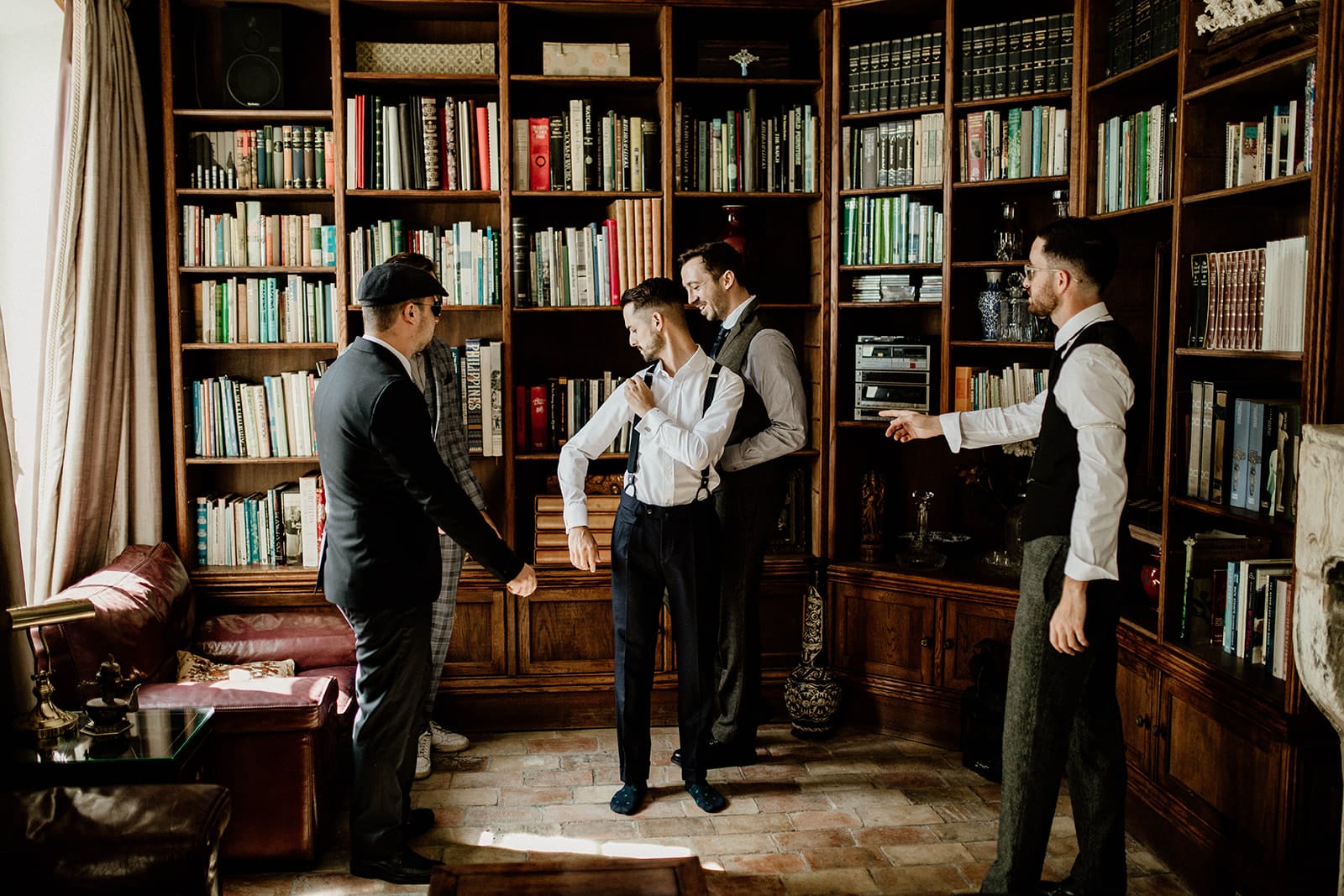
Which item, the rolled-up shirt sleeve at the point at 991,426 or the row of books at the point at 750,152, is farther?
the row of books at the point at 750,152

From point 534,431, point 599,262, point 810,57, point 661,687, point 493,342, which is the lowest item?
point 661,687

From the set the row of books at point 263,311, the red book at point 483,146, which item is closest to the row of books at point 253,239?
the row of books at point 263,311

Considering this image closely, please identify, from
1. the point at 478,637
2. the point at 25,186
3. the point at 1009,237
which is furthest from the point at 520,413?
the point at 1009,237

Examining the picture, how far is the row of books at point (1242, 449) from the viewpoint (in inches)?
110

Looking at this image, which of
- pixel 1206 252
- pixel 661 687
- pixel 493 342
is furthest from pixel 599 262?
pixel 1206 252

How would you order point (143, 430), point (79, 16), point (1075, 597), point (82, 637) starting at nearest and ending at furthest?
point (1075, 597) < point (82, 637) < point (79, 16) < point (143, 430)

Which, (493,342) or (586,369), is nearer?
(493,342)

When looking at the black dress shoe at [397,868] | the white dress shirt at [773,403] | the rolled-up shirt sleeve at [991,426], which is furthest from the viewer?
the white dress shirt at [773,403]

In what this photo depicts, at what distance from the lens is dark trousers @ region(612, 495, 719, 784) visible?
10.8 ft

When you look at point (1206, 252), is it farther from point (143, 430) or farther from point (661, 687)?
point (143, 430)

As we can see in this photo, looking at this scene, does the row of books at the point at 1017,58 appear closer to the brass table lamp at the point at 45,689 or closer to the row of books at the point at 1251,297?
the row of books at the point at 1251,297

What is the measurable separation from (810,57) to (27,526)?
11.1 ft

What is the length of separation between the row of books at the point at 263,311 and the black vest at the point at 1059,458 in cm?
268

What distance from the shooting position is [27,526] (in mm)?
3520
